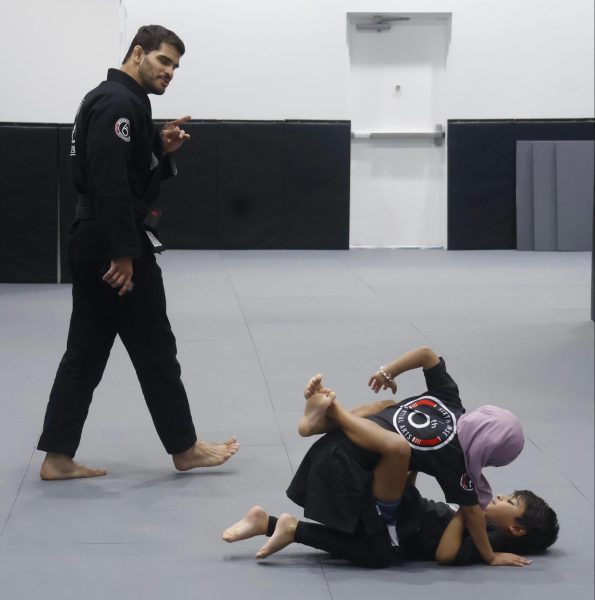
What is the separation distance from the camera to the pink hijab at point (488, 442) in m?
3.38

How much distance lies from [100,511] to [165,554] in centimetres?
50

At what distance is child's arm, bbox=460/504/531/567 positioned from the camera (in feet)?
11.1

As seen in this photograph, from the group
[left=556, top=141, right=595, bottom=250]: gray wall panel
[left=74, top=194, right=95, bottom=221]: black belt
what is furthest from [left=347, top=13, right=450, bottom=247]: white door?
[left=74, top=194, right=95, bottom=221]: black belt

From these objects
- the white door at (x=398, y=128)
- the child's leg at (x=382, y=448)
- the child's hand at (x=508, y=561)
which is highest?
the white door at (x=398, y=128)

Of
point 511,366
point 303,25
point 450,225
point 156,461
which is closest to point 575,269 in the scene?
point 450,225

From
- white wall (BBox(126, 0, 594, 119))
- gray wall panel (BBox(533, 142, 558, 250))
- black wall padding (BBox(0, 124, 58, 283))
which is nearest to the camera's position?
black wall padding (BBox(0, 124, 58, 283))

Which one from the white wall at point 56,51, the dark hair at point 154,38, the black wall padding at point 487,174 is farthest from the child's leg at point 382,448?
the black wall padding at point 487,174

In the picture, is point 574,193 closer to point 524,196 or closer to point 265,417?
point 524,196

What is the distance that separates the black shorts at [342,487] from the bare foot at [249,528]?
153mm

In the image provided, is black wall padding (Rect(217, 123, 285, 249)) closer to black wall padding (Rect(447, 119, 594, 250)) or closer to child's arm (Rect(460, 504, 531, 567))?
black wall padding (Rect(447, 119, 594, 250))

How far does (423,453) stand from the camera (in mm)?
3463

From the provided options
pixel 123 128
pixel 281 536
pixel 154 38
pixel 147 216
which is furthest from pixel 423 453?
pixel 154 38

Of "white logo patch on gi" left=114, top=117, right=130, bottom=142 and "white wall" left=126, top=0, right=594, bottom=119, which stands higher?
"white wall" left=126, top=0, right=594, bottom=119

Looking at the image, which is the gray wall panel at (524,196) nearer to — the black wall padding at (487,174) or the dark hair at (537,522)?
the black wall padding at (487,174)
